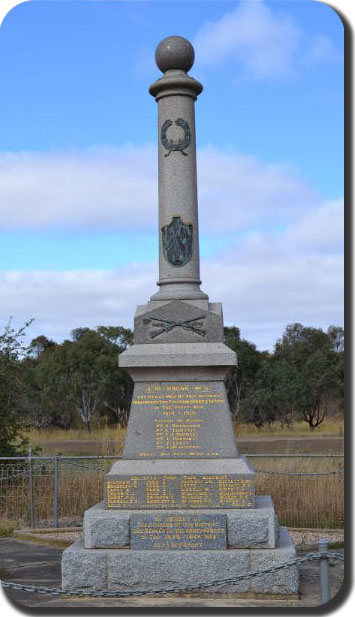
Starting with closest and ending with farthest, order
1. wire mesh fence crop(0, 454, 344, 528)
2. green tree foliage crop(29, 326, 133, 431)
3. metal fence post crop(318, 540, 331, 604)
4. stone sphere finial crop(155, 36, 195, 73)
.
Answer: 1. metal fence post crop(318, 540, 331, 604)
2. stone sphere finial crop(155, 36, 195, 73)
3. wire mesh fence crop(0, 454, 344, 528)
4. green tree foliage crop(29, 326, 133, 431)

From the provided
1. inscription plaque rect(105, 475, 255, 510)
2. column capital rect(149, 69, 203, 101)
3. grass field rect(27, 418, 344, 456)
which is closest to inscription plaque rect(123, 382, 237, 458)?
inscription plaque rect(105, 475, 255, 510)

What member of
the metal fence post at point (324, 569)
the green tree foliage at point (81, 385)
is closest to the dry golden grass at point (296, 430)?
the green tree foliage at point (81, 385)

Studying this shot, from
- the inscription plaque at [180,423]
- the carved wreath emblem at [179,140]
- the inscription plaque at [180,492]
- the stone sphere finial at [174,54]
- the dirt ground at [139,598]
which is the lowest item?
the dirt ground at [139,598]

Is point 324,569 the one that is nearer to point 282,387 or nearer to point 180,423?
point 180,423

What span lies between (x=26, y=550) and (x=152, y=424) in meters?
3.50

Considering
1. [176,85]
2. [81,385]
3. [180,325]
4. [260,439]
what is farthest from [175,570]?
[81,385]

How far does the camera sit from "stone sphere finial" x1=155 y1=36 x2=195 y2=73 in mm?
9125

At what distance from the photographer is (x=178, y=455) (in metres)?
8.30

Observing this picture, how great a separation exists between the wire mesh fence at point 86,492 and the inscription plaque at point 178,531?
14.4 ft

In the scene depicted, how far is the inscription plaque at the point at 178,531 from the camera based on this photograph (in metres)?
7.76

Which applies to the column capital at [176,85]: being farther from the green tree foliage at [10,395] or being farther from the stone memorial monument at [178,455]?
the green tree foliage at [10,395]

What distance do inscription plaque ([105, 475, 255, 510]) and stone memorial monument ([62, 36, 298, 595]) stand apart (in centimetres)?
1

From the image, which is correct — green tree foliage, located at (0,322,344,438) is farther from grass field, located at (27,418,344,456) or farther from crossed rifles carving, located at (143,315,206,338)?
crossed rifles carving, located at (143,315,206,338)

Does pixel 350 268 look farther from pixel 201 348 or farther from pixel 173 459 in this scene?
pixel 173 459
